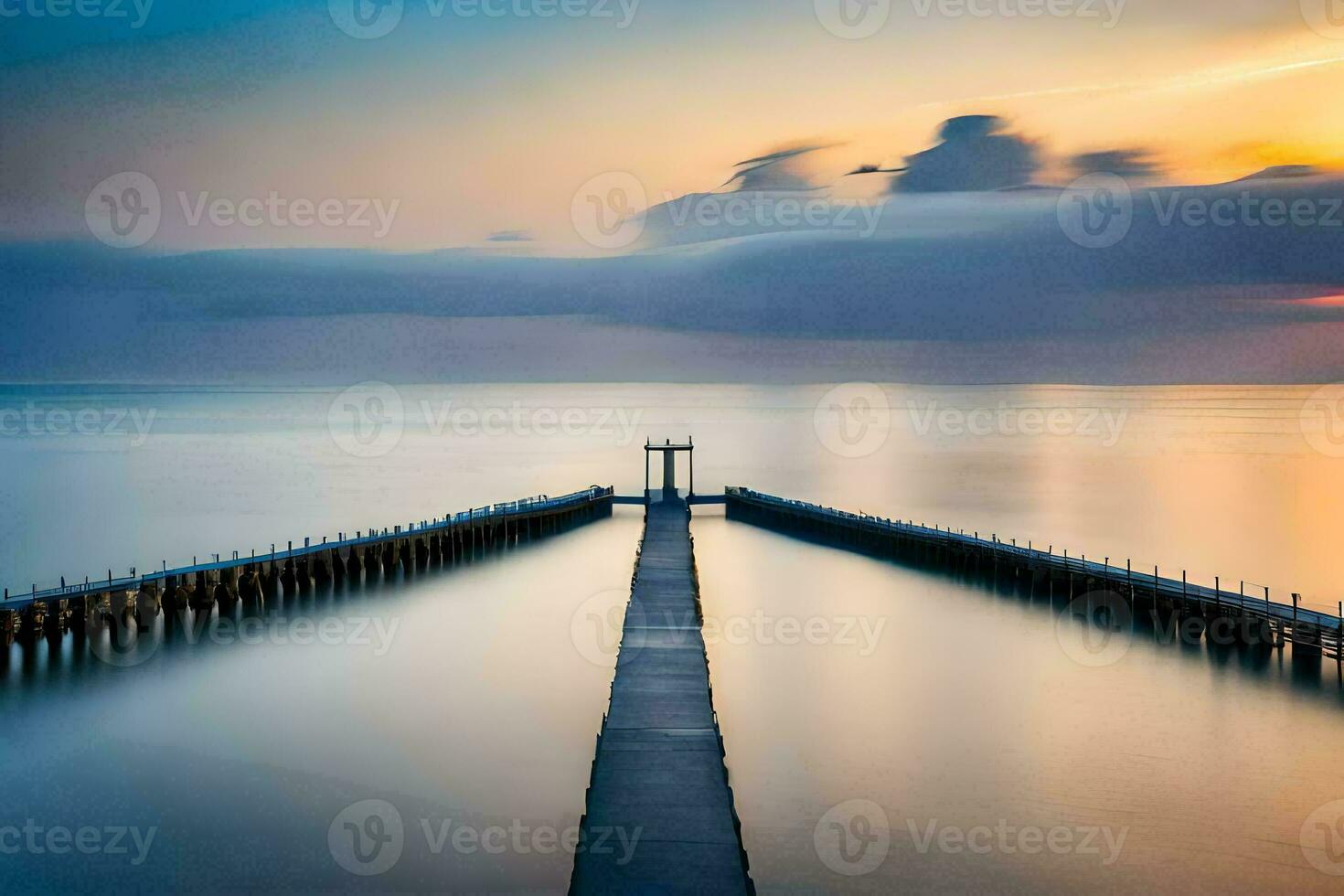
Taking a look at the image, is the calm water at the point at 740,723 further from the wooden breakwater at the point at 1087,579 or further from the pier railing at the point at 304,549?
the pier railing at the point at 304,549

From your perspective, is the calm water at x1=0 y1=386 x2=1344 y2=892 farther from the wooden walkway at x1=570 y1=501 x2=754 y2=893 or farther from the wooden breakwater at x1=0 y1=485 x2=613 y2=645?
the wooden walkway at x1=570 y1=501 x2=754 y2=893

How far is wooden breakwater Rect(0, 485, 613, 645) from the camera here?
76.3ft

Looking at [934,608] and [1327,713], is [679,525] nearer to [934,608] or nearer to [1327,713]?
[934,608]

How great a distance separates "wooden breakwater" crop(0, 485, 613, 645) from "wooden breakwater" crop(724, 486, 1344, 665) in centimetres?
1168

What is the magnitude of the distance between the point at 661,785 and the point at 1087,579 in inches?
772

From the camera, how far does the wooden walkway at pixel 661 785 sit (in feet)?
36.1

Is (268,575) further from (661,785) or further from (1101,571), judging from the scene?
(1101,571)

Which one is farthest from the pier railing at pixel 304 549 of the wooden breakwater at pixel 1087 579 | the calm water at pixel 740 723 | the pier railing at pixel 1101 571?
the pier railing at pixel 1101 571

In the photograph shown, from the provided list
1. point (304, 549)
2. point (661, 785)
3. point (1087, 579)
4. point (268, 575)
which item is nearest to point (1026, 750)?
point (661, 785)

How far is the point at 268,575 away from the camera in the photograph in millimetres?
29328

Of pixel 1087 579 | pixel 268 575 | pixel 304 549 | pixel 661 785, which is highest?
pixel 304 549

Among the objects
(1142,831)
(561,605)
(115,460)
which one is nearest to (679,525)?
(561,605)

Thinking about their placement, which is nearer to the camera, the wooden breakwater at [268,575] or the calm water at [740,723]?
the calm water at [740,723]

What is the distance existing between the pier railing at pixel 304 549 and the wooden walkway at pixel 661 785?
1328 cm
